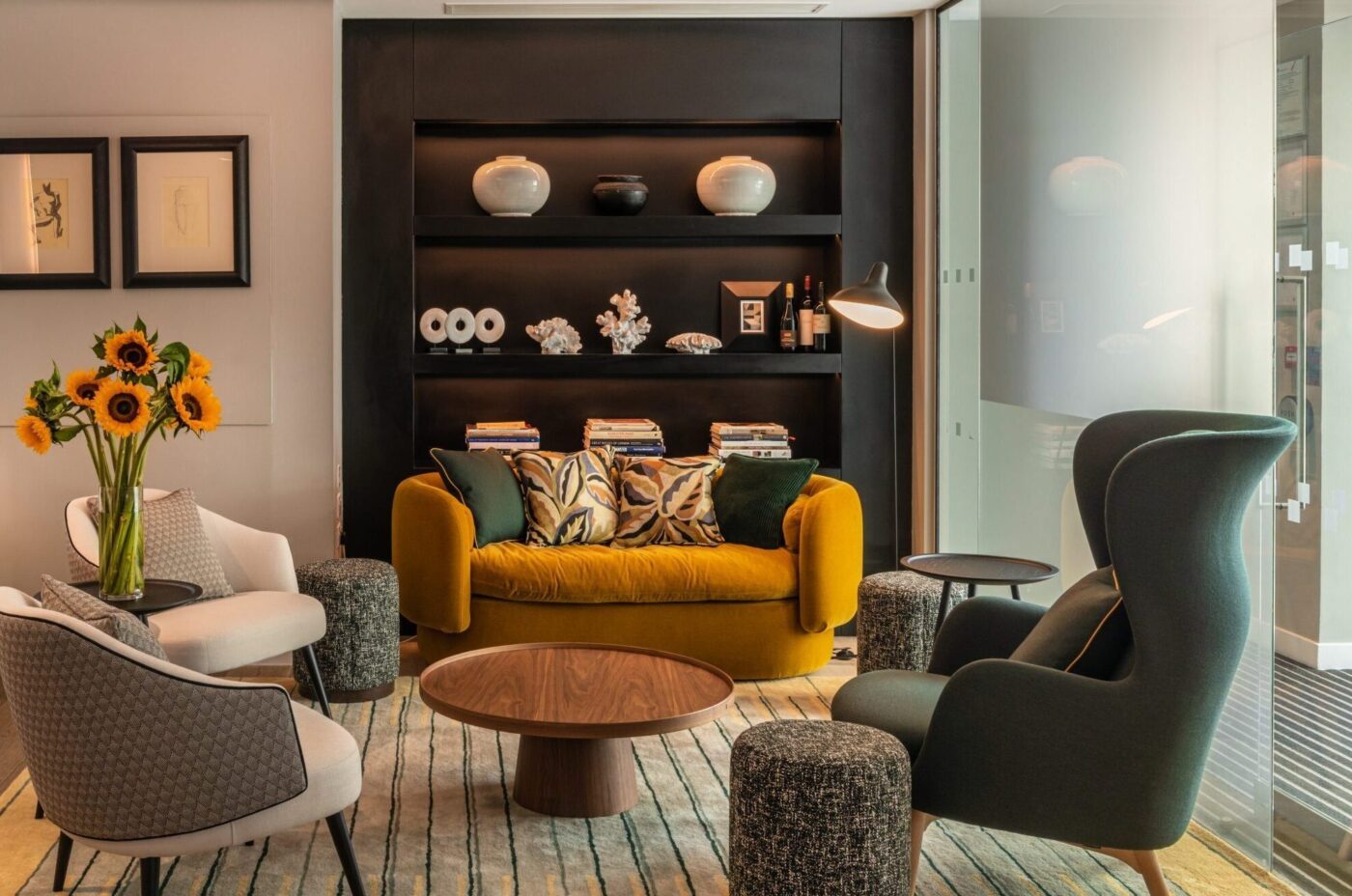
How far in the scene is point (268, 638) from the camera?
386 centimetres

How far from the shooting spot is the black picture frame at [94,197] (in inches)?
199

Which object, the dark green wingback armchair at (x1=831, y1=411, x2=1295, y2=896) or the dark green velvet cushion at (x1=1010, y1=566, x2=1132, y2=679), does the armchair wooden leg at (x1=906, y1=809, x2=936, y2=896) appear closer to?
the dark green wingback armchair at (x1=831, y1=411, x2=1295, y2=896)

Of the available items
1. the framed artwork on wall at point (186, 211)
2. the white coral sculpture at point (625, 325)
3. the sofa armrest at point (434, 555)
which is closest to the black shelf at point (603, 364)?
the white coral sculpture at point (625, 325)

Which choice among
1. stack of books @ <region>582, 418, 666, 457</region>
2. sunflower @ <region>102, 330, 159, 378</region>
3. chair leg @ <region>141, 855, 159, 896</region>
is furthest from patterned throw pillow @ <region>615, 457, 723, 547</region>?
chair leg @ <region>141, 855, 159, 896</region>

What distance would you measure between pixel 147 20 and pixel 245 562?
2392 millimetres

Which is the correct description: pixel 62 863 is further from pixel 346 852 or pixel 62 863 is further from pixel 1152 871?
pixel 1152 871

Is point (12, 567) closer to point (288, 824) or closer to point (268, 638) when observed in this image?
point (268, 638)

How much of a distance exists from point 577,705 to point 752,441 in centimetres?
255

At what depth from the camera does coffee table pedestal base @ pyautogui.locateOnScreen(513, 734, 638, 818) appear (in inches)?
131

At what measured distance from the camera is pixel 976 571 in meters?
3.67

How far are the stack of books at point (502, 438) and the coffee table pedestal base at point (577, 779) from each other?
7.38 feet

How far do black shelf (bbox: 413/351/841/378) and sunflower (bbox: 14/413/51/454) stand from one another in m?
2.15

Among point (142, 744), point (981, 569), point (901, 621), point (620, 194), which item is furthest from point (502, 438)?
point (142, 744)

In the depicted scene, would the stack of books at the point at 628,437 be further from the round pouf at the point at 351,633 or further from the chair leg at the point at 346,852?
the chair leg at the point at 346,852
